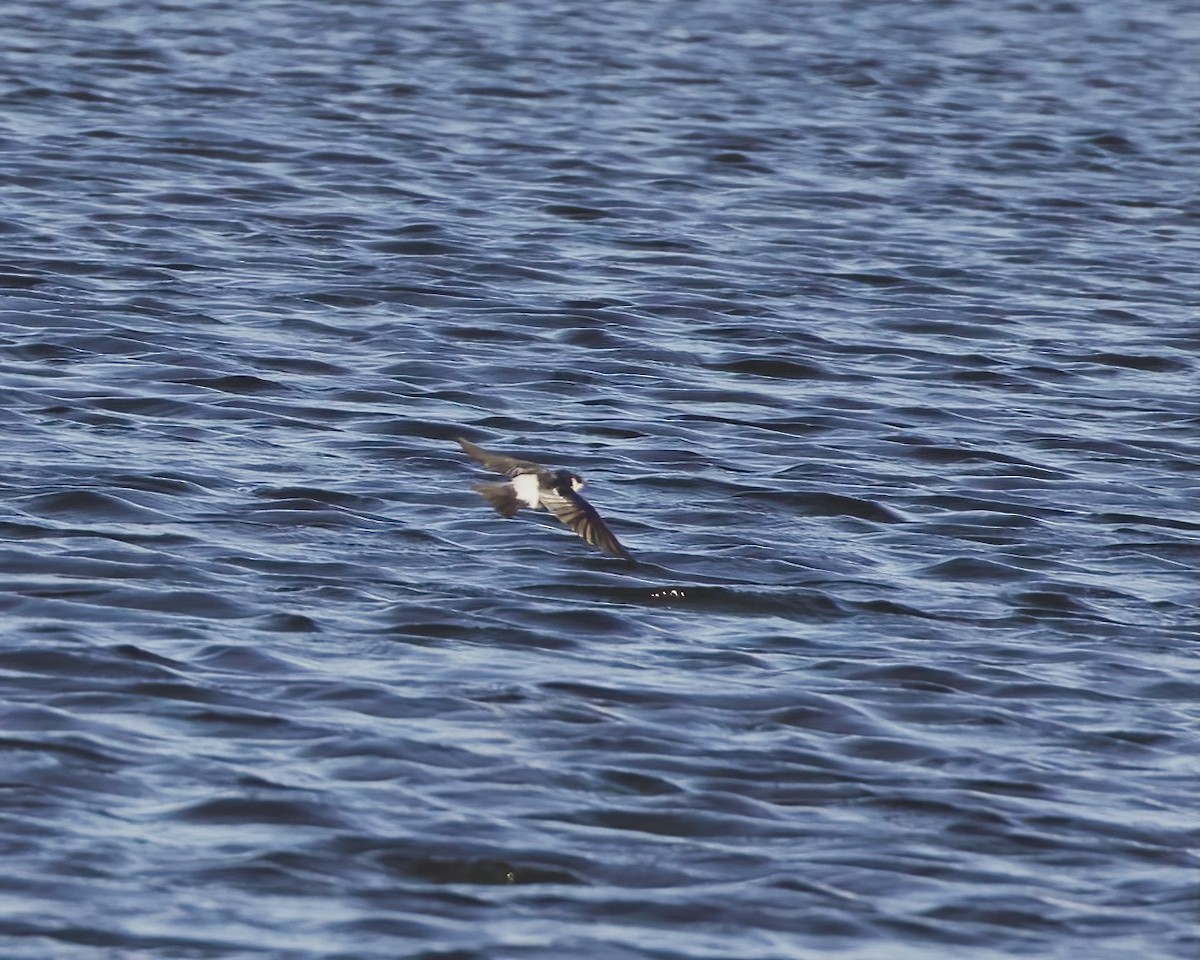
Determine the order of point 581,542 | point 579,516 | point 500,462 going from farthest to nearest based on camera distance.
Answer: point 581,542
point 500,462
point 579,516

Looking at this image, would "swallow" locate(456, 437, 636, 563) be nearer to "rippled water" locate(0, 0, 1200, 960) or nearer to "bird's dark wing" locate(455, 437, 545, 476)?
"bird's dark wing" locate(455, 437, 545, 476)

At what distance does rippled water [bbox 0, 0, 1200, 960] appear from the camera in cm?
644

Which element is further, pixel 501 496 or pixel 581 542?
pixel 581 542

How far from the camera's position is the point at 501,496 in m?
8.27

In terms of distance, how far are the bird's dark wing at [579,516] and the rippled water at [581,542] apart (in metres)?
0.33

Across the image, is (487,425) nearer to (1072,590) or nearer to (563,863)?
(1072,590)

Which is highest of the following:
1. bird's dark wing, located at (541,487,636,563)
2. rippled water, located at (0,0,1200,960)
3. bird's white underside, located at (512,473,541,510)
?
bird's white underside, located at (512,473,541,510)

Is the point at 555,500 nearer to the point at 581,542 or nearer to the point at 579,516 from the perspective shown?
the point at 579,516

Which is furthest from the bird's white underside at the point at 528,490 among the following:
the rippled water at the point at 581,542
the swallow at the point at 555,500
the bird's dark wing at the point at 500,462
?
the rippled water at the point at 581,542

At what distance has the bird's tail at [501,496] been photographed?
26.9ft

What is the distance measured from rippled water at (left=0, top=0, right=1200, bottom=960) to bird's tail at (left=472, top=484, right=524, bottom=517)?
1.44 ft

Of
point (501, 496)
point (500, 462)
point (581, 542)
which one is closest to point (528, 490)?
point (501, 496)

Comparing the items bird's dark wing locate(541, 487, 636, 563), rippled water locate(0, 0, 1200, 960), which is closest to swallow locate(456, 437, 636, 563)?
bird's dark wing locate(541, 487, 636, 563)

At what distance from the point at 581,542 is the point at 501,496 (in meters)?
1.15
